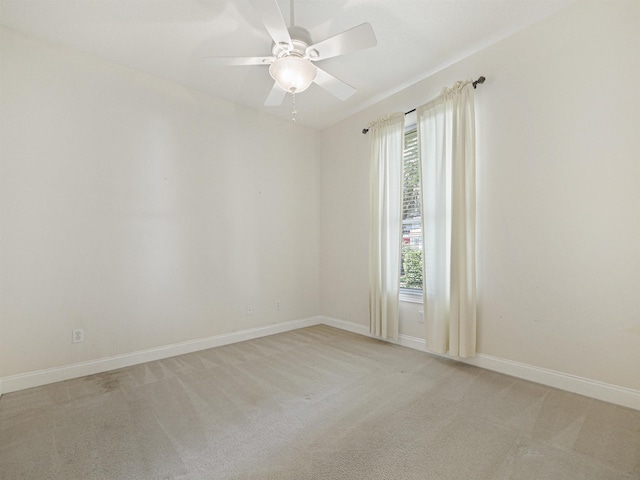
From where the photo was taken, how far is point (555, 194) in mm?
2371

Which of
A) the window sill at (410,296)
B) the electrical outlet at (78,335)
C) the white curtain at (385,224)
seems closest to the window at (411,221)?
the window sill at (410,296)

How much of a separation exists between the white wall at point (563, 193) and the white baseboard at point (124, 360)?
2.57 meters

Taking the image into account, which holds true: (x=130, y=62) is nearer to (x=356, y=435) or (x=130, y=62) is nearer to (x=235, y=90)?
(x=235, y=90)

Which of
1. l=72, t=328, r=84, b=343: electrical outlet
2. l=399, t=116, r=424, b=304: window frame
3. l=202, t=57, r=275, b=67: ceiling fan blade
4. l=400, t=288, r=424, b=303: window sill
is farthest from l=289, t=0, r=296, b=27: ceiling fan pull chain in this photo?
l=72, t=328, r=84, b=343: electrical outlet

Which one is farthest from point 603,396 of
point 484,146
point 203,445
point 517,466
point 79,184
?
point 79,184

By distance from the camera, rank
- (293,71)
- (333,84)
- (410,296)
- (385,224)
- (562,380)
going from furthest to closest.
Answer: (385,224)
(410,296)
(333,84)
(562,380)
(293,71)

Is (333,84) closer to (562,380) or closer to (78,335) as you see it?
(562,380)

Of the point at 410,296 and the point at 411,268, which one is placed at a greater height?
the point at 411,268

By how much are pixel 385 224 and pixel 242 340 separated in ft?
7.32

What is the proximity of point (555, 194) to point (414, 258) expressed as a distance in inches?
57.7

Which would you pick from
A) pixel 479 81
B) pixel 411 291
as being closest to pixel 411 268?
pixel 411 291

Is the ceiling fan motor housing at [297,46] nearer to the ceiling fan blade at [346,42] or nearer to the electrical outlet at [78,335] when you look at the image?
the ceiling fan blade at [346,42]

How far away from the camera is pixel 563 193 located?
91.9 inches

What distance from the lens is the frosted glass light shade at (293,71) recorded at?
6.70 feet
